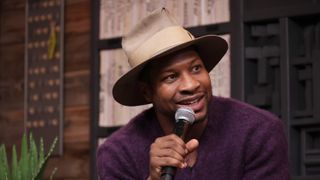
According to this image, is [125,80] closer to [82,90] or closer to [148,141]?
[148,141]

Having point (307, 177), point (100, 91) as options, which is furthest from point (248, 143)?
point (100, 91)

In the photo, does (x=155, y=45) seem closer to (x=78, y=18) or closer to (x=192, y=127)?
(x=192, y=127)

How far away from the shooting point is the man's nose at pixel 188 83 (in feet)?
5.67

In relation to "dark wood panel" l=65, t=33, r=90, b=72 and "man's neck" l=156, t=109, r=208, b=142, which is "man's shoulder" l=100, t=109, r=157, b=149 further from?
"dark wood panel" l=65, t=33, r=90, b=72

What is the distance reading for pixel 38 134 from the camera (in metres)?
3.56

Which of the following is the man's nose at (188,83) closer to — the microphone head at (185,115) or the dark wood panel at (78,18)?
the microphone head at (185,115)

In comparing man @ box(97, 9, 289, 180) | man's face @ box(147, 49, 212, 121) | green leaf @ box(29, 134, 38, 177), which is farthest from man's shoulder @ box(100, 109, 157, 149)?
green leaf @ box(29, 134, 38, 177)

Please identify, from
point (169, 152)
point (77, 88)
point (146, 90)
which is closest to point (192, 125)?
point (146, 90)

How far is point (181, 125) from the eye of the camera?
1552 mm

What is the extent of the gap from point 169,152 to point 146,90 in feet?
1.22

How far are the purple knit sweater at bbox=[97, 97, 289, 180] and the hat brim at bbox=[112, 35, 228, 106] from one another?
0.07 meters

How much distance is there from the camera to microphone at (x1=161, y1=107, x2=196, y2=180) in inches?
59.6

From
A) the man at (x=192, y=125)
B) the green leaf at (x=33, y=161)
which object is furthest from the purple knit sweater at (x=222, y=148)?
the green leaf at (x=33, y=161)

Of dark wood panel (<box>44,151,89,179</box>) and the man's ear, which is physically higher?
the man's ear
